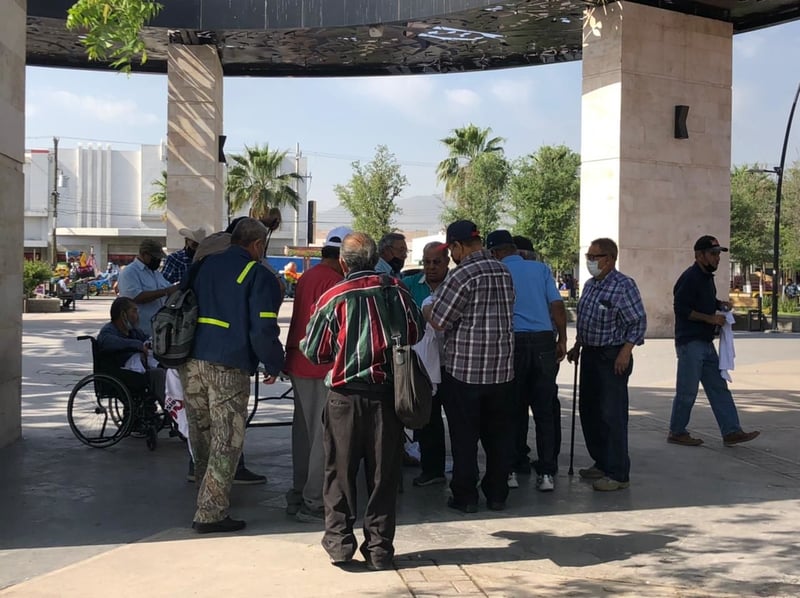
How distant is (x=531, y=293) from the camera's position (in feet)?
21.4

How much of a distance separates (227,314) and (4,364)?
3.62m

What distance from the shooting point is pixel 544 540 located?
533cm

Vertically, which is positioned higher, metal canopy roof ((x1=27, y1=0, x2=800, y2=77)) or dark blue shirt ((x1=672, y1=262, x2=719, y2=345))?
metal canopy roof ((x1=27, y1=0, x2=800, y2=77))

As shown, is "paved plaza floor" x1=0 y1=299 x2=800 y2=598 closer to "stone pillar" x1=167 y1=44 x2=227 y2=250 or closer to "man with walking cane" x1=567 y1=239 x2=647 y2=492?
"man with walking cane" x1=567 y1=239 x2=647 y2=492

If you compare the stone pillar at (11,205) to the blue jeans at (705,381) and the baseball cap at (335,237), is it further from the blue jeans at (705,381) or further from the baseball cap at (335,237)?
the blue jeans at (705,381)

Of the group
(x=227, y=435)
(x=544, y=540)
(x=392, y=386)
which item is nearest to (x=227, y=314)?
(x=227, y=435)

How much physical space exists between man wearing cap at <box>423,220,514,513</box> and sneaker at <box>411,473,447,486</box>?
0.73 meters

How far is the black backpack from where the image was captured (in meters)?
5.32

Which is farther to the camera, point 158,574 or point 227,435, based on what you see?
point 227,435

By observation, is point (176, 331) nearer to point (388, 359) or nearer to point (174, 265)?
point (388, 359)

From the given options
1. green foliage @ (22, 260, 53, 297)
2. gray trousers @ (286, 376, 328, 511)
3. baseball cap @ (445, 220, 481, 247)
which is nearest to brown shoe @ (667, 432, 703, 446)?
baseball cap @ (445, 220, 481, 247)

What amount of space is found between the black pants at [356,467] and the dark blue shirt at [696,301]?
4.29m

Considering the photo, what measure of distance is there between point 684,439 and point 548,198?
3488cm

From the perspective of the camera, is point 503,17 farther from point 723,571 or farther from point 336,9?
point 723,571
